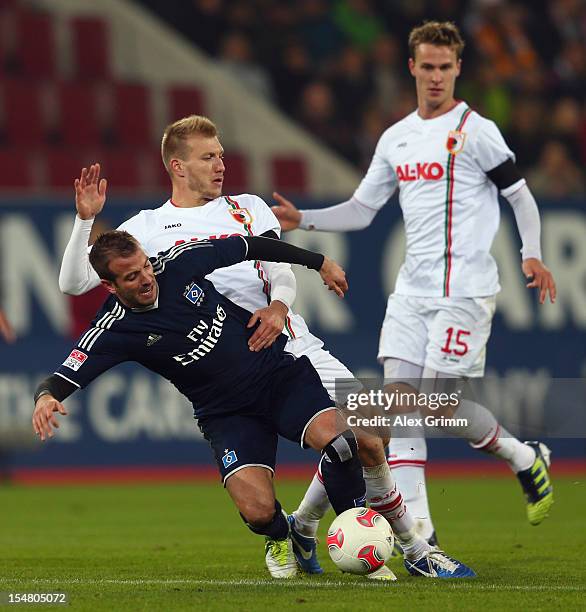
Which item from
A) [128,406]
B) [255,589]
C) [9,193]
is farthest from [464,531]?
[9,193]

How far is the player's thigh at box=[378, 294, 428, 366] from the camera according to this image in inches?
288

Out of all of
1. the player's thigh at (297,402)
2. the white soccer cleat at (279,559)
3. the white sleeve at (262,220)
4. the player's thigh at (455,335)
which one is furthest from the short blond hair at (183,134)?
the white soccer cleat at (279,559)

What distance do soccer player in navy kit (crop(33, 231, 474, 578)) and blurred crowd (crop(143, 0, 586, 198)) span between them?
893 centimetres

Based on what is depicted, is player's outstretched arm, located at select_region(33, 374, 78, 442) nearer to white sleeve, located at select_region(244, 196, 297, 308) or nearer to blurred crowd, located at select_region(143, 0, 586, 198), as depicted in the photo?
white sleeve, located at select_region(244, 196, 297, 308)

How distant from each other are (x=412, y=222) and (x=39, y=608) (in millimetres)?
3002

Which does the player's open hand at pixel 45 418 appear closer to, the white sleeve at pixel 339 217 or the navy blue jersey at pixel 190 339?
the navy blue jersey at pixel 190 339

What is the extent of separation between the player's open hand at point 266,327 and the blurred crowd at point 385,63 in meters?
8.93

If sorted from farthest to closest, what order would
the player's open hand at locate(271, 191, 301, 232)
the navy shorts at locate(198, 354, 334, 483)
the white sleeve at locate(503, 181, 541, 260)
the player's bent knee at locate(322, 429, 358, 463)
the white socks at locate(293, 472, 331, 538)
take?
the player's open hand at locate(271, 191, 301, 232)
the white sleeve at locate(503, 181, 541, 260)
the white socks at locate(293, 472, 331, 538)
the navy shorts at locate(198, 354, 334, 483)
the player's bent knee at locate(322, 429, 358, 463)

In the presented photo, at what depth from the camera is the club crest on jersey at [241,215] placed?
6688 millimetres

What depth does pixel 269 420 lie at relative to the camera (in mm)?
6387

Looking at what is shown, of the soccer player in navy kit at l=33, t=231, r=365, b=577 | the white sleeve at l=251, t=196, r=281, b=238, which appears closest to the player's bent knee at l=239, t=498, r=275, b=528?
the soccer player in navy kit at l=33, t=231, r=365, b=577

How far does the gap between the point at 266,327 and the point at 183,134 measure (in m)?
1.14

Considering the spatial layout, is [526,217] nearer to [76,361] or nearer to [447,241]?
[447,241]

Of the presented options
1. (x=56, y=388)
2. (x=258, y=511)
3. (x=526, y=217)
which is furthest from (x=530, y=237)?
(x=56, y=388)
